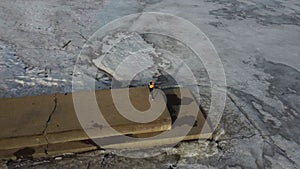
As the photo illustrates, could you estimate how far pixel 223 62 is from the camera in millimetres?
2609

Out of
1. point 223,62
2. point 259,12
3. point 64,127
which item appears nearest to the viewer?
point 64,127

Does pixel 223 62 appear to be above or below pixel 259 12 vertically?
below

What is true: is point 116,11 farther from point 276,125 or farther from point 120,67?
point 276,125

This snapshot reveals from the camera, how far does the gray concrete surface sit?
5.43ft

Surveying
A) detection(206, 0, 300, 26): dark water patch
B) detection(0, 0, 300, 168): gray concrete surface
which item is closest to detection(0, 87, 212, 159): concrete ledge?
detection(0, 0, 300, 168): gray concrete surface

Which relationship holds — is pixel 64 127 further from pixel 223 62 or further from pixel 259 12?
pixel 259 12

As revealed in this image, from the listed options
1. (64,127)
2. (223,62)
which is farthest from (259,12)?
(64,127)

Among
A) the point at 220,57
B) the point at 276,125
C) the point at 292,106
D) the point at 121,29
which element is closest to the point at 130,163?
the point at 276,125

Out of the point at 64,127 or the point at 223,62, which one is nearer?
the point at 64,127

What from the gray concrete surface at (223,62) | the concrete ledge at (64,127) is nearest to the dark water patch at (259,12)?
the gray concrete surface at (223,62)

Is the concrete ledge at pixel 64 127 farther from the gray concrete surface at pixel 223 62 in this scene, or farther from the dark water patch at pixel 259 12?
A: the dark water patch at pixel 259 12

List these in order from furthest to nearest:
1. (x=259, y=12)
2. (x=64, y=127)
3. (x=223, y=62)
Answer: (x=259, y=12) < (x=223, y=62) < (x=64, y=127)

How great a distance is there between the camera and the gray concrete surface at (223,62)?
1.65 m

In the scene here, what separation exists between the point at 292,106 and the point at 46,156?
1661 mm
